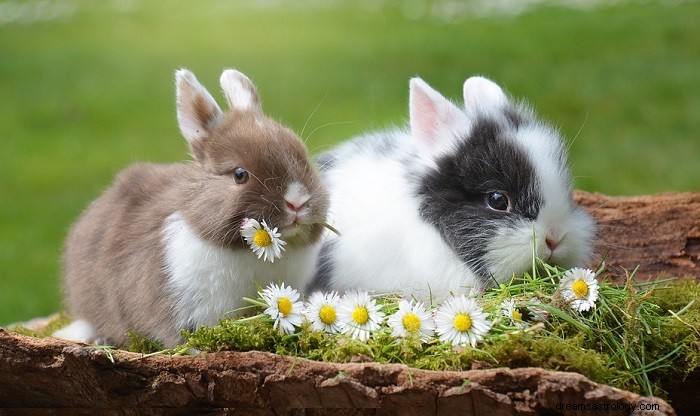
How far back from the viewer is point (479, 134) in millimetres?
3209

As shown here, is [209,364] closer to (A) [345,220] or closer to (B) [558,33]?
(A) [345,220]

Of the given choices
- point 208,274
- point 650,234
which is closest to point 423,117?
point 208,274

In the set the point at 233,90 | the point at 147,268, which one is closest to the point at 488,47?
the point at 233,90

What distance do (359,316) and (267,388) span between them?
16.5 inches

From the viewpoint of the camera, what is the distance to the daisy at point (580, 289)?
9.57 feet

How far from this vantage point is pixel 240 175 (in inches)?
114

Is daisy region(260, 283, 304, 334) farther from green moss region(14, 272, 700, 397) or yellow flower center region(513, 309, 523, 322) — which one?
yellow flower center region(513, 309, 523, 322)

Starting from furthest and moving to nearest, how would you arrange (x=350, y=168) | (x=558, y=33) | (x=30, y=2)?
(x=30, y=2)
(x=558, y=33)
(x=350, y=168)

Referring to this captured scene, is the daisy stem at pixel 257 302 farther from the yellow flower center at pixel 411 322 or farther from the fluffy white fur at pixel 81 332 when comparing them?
the fluffy white fur at pixel 81 332

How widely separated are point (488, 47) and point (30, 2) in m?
4.50

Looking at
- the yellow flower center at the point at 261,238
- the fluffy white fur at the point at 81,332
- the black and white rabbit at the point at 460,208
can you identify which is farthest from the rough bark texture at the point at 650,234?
the fluffy white fur at the point at 81,332

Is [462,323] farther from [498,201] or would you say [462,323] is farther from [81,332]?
[81,332]

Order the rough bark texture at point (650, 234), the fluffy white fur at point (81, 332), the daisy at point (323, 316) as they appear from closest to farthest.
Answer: the daisy at point (323, 316), the fluffy white fur at point (81, 332), the rough bark texture at point (650, 234)

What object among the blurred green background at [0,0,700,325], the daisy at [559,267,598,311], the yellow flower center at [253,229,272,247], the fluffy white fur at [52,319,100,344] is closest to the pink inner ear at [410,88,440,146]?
the daisy at [559,267,598,311]
